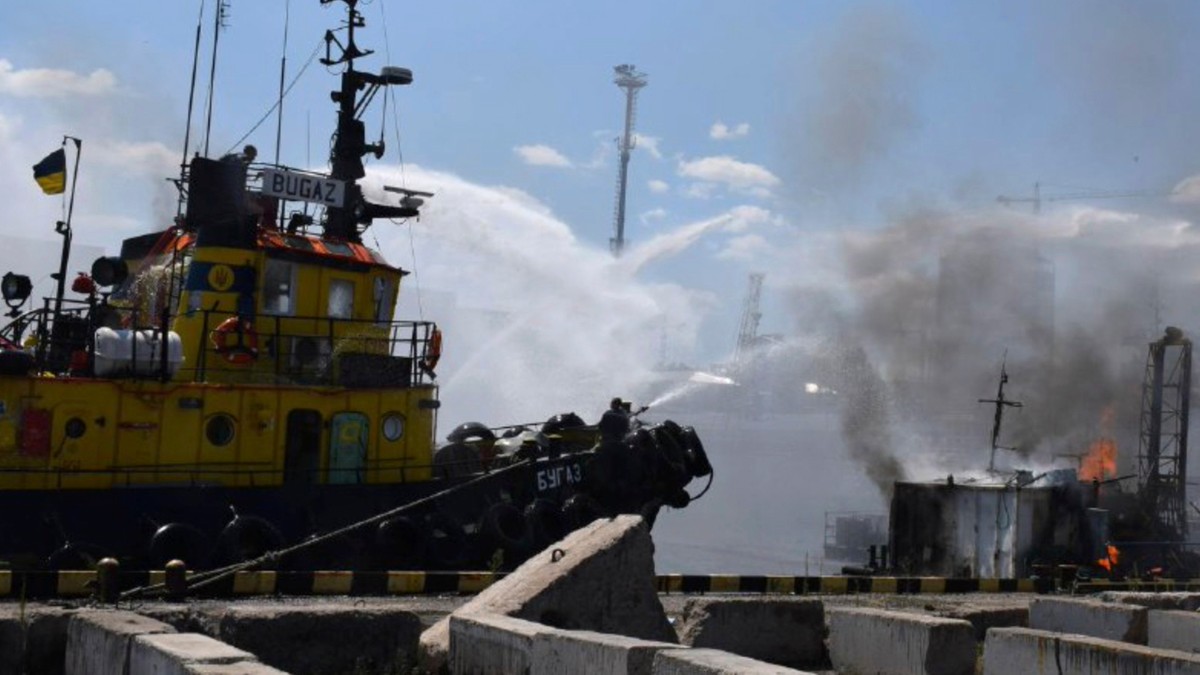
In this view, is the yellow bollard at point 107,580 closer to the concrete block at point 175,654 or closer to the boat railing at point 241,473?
the concrete block at point 175,654

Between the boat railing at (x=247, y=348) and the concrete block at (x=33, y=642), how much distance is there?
7390 millimetres

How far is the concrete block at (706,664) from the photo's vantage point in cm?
636

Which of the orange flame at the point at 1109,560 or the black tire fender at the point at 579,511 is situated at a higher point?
the black tire fender at the point at 579,511

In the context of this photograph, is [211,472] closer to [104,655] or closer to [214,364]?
[214,364]

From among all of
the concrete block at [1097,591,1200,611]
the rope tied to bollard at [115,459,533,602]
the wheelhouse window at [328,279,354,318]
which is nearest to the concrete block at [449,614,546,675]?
the rope tied to bollard at [115,459,533,602]

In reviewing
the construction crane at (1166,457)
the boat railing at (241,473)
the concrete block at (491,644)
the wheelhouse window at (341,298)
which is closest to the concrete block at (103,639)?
the concrete block at (491,644)

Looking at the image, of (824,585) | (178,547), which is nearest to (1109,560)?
(824,585)

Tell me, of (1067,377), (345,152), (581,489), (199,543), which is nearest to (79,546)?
(199,543)

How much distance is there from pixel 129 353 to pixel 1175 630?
39.2 ft

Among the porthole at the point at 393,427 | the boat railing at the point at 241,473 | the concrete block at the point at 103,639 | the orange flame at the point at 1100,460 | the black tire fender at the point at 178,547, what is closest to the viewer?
the concrete block at the point at 103,639

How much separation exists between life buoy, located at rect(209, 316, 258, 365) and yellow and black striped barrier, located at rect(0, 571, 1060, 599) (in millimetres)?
4902

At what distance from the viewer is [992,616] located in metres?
13.2

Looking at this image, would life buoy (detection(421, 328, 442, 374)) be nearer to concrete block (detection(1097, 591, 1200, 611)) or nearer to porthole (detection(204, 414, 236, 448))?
porthole (detection(204, 414, 236, 448))

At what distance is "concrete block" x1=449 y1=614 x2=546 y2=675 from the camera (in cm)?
826
